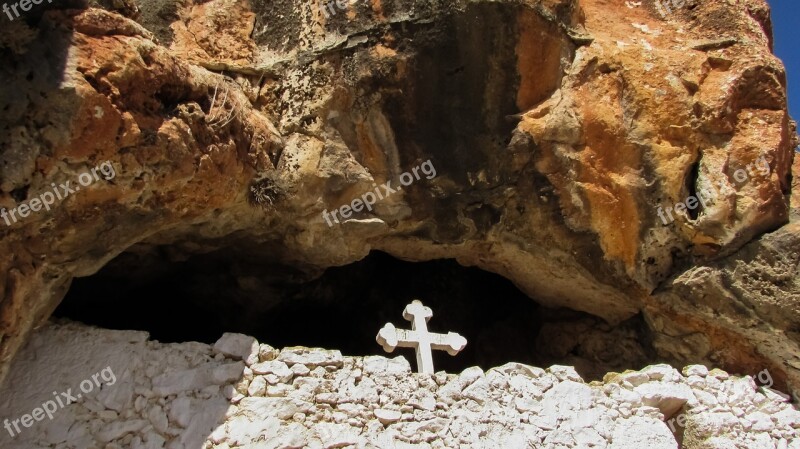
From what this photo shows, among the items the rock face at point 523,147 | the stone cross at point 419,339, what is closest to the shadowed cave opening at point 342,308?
the rock face at point 523,147

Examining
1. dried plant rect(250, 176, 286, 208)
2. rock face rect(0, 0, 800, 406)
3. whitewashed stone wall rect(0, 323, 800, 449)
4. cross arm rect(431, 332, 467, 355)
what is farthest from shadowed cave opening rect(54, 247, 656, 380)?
cross arm rect(431, 332, 467, 355)

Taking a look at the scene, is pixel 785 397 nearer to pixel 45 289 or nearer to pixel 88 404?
pixel 88 404

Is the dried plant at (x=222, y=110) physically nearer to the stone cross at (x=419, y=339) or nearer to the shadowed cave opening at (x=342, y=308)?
the shadowed cave opening at (x=342, y=308)

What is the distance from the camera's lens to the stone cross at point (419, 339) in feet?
13.5

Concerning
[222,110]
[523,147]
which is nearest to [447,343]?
[523,147]

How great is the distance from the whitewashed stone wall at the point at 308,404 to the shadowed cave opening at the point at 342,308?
1103mm

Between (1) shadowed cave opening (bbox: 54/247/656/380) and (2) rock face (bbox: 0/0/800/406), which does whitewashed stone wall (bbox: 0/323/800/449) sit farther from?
(1) shadowed cave opening (bbox: 54/247/656/380)

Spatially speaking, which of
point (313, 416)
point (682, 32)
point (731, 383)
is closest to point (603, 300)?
point (731, 383)

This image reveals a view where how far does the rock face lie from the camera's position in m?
4.56

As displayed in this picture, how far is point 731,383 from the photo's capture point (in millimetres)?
4469

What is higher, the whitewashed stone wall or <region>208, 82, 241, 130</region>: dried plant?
<region>208, 82, 241, 130</region>: dried plant

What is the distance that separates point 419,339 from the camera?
4.23 metres

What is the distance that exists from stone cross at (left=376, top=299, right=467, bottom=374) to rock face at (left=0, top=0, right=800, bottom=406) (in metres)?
0.84

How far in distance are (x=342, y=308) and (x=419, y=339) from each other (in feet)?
6.64
